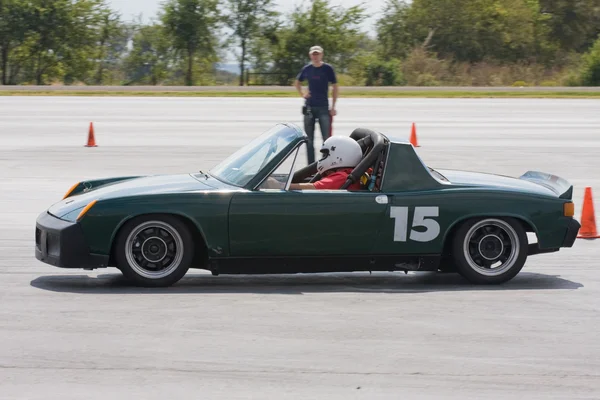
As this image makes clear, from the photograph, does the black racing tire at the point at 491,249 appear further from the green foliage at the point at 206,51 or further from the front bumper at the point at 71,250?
the green foliage at the point at 206,51

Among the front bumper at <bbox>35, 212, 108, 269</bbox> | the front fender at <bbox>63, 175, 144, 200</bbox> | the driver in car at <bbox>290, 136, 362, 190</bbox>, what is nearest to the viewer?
the front bumper at <bbox>35, 212, 108, 269</bbox>

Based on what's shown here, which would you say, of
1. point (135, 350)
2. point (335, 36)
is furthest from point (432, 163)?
point (335, 36)

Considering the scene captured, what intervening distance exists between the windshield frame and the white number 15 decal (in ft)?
2.96

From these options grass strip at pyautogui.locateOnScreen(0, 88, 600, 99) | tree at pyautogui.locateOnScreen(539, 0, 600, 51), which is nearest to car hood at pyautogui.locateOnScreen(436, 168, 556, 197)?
grass strip at pyautogui.locateOnScreen(0, 88, 600, 99)

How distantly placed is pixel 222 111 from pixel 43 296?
24421 millimetres

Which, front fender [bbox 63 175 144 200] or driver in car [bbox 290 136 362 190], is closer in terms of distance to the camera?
driver in car [bbox 290 136 362 190]

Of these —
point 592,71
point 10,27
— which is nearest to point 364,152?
point 592,71

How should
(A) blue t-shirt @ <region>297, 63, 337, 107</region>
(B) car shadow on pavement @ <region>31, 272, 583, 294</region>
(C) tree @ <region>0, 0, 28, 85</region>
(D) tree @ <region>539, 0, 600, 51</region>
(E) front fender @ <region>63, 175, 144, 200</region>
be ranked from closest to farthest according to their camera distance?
(B) car shadow on pavement @ <region>31, 272, 583, 294</region> → (E) front fender @ <region>63, 175, 144, 200</region> → (A) blue t-shirt @ <region>297, 63, 337, 107</region> → (C) tree @ <region>0, 0, 28, 85</region> → (D) tree @ <region>539, 0, 600, 51</region>

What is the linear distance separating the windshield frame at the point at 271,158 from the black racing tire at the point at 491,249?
143 cm

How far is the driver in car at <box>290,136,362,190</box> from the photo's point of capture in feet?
27.4

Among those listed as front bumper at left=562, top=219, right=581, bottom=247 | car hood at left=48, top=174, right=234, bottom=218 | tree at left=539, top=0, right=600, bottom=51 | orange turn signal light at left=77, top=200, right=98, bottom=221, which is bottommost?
front bumper at left=562, top=219, right=581, bottom=247

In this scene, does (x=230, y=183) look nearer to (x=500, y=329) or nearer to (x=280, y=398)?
(x=500, y=329)

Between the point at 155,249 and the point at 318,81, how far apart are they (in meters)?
8.43

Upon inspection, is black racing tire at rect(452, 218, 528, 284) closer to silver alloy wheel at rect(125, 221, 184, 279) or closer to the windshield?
the windshield
